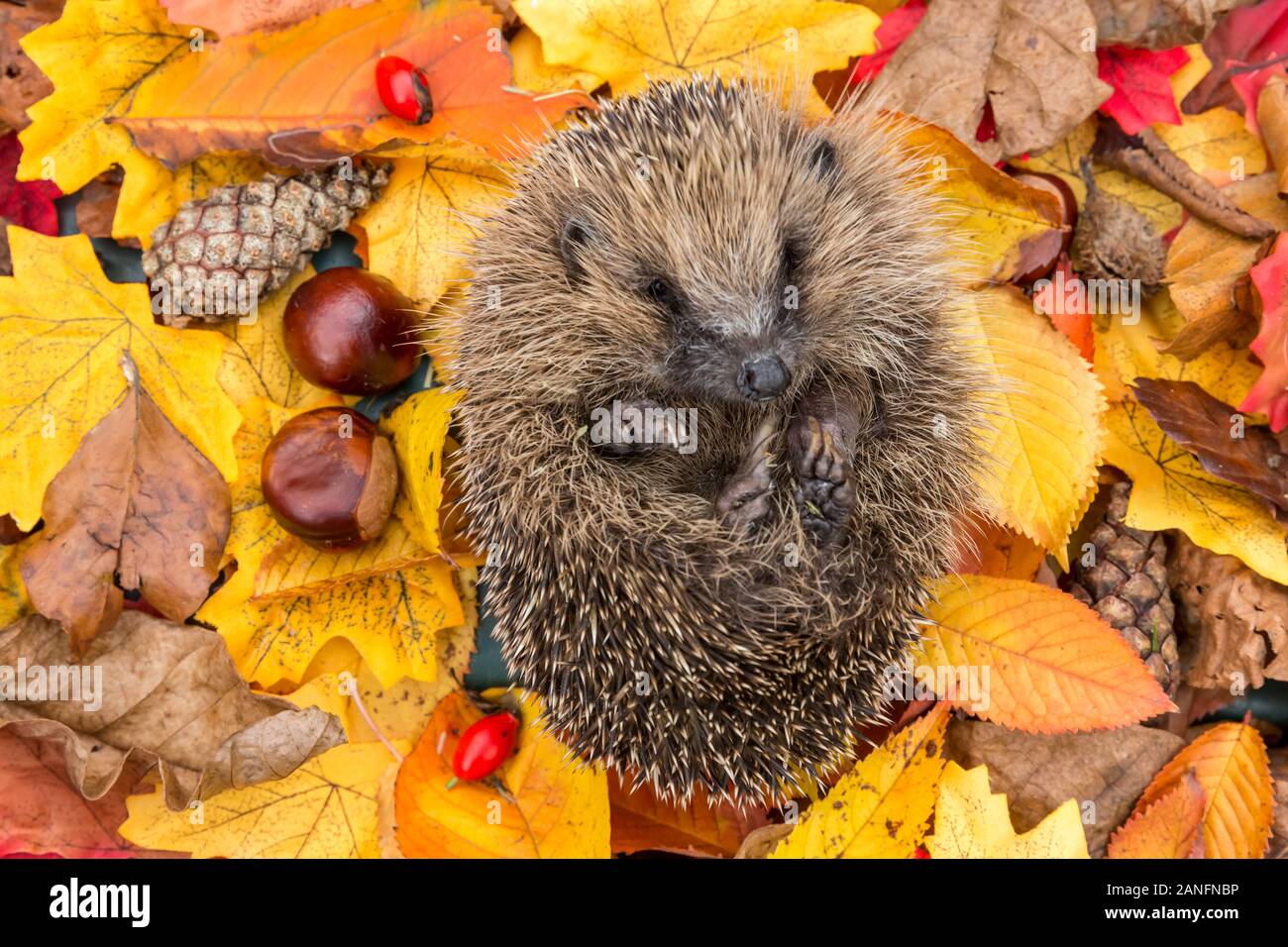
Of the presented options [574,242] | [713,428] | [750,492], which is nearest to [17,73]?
[574,242]

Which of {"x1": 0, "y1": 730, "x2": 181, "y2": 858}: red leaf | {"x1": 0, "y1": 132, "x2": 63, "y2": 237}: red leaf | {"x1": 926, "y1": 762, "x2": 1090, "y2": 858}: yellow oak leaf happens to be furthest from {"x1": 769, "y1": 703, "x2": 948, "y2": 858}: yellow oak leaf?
{"x1": 0, "y1": 132, "x2": 63, "y2": 237}: red leaf

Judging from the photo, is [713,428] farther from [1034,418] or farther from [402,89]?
[402,89]

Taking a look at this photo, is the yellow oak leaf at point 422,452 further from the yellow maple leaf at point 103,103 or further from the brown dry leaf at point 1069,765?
the brown dry leaf at point 1069,765

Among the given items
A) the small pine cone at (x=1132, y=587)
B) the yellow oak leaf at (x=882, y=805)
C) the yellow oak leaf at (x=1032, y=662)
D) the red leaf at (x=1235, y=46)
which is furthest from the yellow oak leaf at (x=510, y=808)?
the red leaf at (x=1235, y=46)

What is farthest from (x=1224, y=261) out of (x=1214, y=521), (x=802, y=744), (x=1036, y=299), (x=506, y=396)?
(x=506, y=396)

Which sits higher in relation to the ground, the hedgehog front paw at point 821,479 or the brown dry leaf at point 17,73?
the brown dry leaf at point 17,73

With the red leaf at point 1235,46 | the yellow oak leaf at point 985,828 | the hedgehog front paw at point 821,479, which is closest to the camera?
the hedgehog front paw at point 821,479

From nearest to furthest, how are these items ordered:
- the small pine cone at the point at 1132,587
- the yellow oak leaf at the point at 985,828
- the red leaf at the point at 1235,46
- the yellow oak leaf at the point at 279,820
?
the yellow oak leaf at the point at 985,828, the yellow oak leaf at the point at 279,820, the small pine cone at the point at 1132,587, the red leaf at the point at 1235,46

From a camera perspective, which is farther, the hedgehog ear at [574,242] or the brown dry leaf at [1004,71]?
→ the brown dry leaf at [1004,71]
